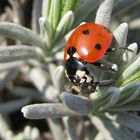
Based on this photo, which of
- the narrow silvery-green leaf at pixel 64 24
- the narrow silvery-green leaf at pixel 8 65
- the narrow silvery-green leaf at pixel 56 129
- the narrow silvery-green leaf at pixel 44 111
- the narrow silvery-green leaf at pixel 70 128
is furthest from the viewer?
the narrow silvery-green leaf at pixel 8 65

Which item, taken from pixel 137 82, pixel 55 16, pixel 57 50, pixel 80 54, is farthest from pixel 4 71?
pixel 137 82

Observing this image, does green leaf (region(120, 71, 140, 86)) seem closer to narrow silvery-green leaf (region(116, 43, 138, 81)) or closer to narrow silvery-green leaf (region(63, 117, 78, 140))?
narrow silvery-green leaf (region(116, 43, 138, 81))

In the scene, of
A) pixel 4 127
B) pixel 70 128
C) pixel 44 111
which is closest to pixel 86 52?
pixel 44 111

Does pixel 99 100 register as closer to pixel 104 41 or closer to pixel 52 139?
pixel 104 41

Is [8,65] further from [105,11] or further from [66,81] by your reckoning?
[105,11]

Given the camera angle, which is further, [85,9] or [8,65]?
[8,65]

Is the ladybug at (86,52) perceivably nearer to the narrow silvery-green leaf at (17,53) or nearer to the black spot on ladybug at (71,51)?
the black spot on ladybug at (71,51)

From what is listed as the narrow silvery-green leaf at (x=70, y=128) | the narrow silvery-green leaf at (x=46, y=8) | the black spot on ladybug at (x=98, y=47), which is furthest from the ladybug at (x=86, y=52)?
the narrow silvery-green leaf at (x=70, y=128)

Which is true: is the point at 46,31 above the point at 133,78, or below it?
above
